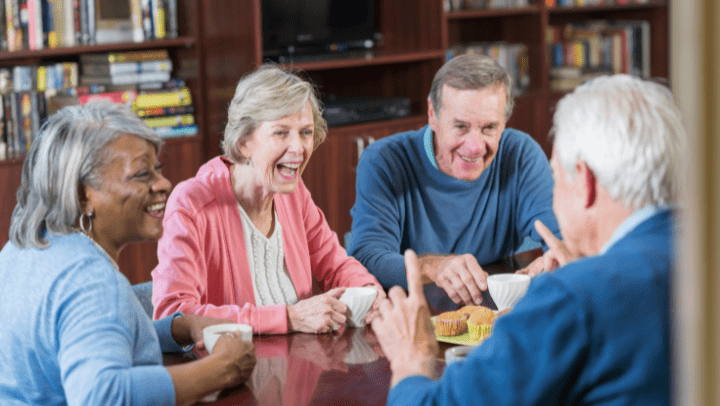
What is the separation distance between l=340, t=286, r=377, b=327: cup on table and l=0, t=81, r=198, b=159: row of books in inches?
81.4

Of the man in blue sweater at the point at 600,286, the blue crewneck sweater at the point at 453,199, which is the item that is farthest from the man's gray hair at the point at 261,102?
the man in blue sweater at the point at 600,286

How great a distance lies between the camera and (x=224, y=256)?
181 centimetres

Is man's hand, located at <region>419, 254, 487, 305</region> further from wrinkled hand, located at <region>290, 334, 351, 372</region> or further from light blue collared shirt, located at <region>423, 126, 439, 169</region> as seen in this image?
light blue collared shirt, located at <region>423, 126, 439, 169</region>

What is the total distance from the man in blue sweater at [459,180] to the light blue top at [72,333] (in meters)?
0.99

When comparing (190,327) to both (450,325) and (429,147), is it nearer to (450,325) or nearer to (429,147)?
(450,325)

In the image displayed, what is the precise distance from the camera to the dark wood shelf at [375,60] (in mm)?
3553

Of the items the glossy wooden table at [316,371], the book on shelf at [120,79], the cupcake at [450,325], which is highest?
the book on shelf at [120,79]

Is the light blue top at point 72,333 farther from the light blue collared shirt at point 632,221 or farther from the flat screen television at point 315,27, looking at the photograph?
the flat screen television at point 315,27

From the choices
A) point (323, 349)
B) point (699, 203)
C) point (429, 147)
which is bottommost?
point (323, 349)

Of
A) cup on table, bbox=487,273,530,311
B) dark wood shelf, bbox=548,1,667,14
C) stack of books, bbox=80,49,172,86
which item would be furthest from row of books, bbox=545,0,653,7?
cup on table, bbox=487,273,530,311

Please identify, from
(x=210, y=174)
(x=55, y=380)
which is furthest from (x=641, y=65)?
(x=55, y=380)

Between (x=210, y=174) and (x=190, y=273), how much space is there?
0.95 ft

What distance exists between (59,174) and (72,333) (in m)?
0.26

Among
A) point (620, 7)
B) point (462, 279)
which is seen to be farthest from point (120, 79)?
point (620, 7)
